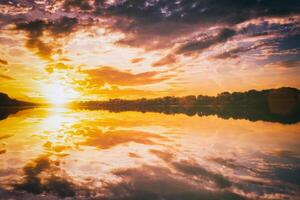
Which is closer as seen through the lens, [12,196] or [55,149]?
[12,196]

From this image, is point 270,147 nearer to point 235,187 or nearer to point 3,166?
point 235,187

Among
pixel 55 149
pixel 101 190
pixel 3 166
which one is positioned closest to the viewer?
pixel 101 190

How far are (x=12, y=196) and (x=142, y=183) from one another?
16.5 ft

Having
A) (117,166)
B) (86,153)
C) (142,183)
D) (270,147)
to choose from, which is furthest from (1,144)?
(270,147)

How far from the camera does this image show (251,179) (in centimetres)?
1295

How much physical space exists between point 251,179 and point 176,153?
688 centimetres

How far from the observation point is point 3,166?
14.9 m

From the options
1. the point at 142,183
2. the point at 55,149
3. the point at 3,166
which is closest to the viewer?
the point at 142,183

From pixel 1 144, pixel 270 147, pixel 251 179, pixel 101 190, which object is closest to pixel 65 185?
pixel 101 190

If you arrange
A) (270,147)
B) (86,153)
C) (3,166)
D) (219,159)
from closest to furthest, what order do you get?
(3,166), (219,159), (86,153), (270,147)

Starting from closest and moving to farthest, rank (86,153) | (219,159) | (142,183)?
(142,183) < (219,159) < (86,153)

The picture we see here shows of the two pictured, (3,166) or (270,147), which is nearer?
(3,166)

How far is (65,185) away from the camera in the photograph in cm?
1170

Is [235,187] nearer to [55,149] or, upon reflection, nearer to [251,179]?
[251,179]
